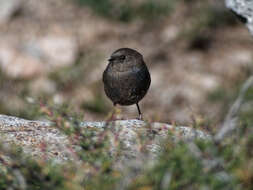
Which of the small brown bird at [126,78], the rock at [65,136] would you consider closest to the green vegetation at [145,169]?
the rock at [65,136]

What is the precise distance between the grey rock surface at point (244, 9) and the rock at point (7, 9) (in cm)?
847

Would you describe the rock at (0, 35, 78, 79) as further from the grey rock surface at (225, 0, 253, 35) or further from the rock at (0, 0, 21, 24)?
the grey rock surface at (225, 0, 253, 35)

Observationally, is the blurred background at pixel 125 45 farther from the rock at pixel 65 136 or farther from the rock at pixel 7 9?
the rock at pixel 65 136

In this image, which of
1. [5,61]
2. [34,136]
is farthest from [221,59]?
[34,136]

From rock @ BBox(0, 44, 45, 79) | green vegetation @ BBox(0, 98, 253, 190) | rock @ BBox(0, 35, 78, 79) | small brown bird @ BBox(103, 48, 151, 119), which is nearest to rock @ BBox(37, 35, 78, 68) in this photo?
rock @ BBox(0, 35, 78, 79)

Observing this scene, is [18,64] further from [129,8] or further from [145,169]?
[145,169]

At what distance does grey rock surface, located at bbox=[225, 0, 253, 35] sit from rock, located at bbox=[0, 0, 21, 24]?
8467mm

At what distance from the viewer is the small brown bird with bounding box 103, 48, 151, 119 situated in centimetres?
567

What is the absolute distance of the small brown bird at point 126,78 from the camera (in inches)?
223

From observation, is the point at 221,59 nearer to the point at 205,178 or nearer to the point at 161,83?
the point at 161,83

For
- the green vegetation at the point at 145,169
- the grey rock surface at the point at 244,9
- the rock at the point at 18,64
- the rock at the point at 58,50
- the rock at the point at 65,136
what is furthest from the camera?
the rock at the point at 58,50

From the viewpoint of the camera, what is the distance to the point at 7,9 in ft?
42.0

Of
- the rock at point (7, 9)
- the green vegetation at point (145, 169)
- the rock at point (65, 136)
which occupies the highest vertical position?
the rock at point (7, 9)

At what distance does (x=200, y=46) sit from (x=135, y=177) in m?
9.85
